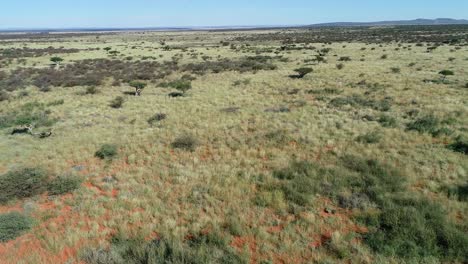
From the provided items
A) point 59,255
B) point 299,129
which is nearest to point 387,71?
point 299,129

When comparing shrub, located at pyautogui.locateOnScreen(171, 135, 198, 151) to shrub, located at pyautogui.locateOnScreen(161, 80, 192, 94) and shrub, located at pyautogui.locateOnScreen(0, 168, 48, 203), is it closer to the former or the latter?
shrub, located at pyautogui.locateOnScreen(0, 168, 48, 203)

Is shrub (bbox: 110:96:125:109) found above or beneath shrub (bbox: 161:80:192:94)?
beneath

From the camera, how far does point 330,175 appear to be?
11586 mm

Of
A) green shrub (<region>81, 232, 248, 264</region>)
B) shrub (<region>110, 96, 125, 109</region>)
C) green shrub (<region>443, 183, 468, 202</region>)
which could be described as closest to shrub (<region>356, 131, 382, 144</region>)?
green shrub (<region>443, 183, 468, 202</region>)

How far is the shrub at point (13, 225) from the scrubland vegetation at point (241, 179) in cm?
4

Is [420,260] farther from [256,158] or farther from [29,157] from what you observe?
[29,157]

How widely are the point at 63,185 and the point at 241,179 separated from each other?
18.9 ft

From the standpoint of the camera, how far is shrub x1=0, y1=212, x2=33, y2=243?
898cm

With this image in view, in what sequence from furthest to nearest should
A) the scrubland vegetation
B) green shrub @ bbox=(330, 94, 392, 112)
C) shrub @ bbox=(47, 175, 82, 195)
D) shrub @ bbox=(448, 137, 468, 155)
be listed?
green shrub @ bbox=(330, 94, 392, 112) → shrub @ bbox=(448, 137, 468, 155) → shrub @ bbox=(47, 175, 82, 195) → the scrubland vegetation

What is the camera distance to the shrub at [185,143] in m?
15.2

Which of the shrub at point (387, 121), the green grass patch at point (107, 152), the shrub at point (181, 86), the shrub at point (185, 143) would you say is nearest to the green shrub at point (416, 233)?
the shrub at point (387, 121)

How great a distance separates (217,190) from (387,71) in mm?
28278

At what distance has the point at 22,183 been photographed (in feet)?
39.6

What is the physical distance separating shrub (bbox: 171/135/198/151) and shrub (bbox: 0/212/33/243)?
672 centimetres
